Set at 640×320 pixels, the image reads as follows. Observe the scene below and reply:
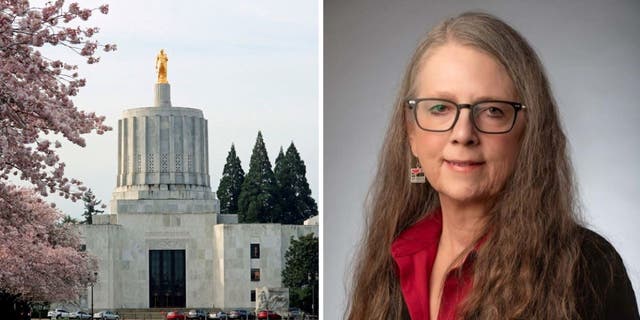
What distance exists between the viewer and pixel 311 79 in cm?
489

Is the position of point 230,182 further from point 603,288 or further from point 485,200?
point 603,288

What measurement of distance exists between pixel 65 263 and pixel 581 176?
246 cm

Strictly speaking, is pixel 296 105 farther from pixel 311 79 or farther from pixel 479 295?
pixel 479 295

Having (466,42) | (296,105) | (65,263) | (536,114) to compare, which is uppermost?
(296,105)

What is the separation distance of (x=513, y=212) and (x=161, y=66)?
3746 mm

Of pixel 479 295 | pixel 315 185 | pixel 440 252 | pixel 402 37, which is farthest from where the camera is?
pixel 315 185

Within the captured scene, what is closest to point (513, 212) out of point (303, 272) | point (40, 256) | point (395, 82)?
point (395, 82)

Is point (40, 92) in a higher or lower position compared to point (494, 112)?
higher

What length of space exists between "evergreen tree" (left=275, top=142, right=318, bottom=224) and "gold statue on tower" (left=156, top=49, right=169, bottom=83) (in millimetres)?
686

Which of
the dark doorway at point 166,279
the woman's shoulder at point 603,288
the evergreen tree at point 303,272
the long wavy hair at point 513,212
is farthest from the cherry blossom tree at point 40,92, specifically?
the woman's shoulder at point 603,288

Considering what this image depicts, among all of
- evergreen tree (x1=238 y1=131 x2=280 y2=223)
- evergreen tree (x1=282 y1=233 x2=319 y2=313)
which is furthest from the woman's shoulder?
evergreen tree (x1=238 y1=131 x2=280 y2=223)

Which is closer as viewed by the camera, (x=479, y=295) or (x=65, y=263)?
(x=479, y=295)

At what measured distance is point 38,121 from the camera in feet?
15.8

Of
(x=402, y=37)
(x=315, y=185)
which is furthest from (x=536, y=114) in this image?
(x=315, y=185)
